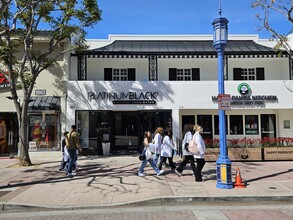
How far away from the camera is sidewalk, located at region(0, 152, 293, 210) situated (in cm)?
715

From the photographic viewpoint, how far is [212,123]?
18656 mm

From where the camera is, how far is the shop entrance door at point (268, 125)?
1838 centimetres

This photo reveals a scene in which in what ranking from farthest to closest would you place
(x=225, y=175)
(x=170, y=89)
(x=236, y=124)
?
1. (x=236, y=124)
2. (x=170, y=89)
3. (x=225, y=175)

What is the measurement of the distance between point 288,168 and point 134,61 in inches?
427

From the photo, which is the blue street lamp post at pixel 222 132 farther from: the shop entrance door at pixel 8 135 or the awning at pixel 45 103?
the shop entrance door at pixel 8 135

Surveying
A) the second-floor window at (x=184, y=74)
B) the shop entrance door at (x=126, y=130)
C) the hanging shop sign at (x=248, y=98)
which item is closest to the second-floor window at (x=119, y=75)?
the shop entrance door at (x=126, y=130)

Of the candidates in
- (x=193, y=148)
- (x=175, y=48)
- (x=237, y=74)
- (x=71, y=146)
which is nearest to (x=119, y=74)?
(x=175, y=48)

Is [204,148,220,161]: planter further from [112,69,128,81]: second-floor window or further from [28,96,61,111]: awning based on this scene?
[28,96,61,111]: awning

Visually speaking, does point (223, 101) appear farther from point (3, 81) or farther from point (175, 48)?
point (3, 81)

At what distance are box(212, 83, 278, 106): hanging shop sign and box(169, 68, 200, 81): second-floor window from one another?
294 cm

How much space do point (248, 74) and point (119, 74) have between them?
8.21m

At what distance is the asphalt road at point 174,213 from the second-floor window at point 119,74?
41.0 feet

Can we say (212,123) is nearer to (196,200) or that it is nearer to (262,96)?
(262,96)

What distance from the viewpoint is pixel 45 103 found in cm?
1597
